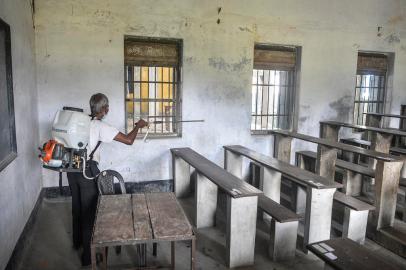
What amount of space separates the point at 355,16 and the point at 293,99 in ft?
5.74

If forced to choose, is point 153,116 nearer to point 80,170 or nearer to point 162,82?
point 162,82

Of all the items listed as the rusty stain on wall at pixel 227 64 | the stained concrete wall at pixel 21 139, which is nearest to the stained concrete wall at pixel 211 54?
the rusty stain on wall at pixel 227 64

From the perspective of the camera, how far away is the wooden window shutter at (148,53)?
4.80 meters

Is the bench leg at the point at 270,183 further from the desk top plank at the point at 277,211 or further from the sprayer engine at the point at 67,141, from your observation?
the sprayer engine at the point at 67,141

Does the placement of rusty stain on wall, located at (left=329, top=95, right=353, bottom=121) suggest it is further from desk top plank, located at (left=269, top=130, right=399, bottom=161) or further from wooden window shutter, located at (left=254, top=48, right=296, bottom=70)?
desk top plank, located at (left=269, top=130, right=399, bottom=161)

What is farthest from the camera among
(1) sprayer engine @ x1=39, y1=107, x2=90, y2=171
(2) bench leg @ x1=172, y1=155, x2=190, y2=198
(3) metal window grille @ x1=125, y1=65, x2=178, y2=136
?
(2) bench leg @ x1=172, y1=155, x2=190, y2=198

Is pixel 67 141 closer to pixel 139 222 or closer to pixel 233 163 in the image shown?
pixel 139 222

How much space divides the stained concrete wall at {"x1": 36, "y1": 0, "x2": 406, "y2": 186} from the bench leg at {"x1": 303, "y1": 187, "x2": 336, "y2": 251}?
2.21 meters

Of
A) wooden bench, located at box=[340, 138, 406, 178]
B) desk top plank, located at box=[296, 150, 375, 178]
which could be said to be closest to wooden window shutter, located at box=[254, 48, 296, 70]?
desk top plank, located at box=[296, 150, 375, 178]

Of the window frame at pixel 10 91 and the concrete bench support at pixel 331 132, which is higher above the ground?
the window frame at pixel 10 91

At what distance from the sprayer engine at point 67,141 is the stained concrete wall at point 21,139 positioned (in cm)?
34

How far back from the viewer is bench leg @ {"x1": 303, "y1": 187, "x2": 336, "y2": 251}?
11.0 ft

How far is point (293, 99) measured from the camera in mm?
5742

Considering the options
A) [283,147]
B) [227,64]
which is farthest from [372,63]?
[227,64]
